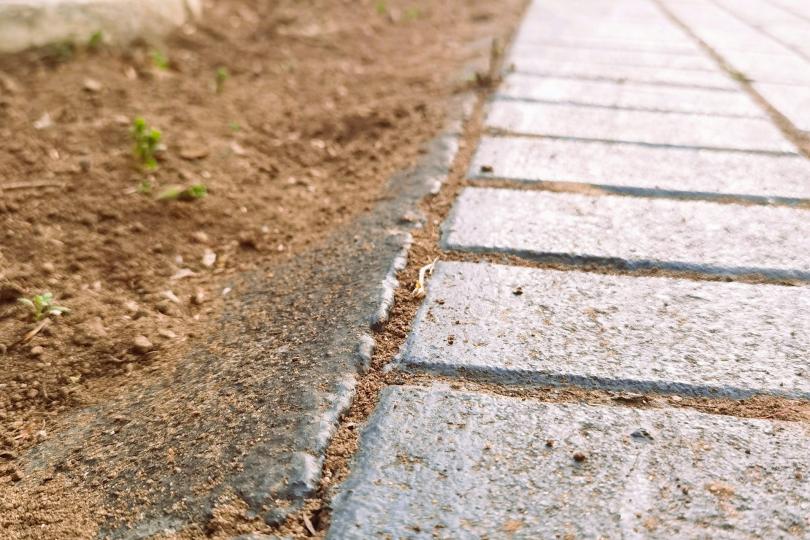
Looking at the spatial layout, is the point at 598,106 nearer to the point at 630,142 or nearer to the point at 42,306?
the point at 630,142

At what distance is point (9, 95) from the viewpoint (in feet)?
8.37

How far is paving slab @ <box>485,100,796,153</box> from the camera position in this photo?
97.3 inches

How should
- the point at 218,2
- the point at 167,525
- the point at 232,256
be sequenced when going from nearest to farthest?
the point at 167,525
the point at 232,256
the point at 218,2

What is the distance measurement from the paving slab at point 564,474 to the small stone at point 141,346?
58cm

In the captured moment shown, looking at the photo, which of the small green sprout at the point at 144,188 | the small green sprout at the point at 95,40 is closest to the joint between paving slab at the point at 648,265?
the small green sprout at the point at 144,188

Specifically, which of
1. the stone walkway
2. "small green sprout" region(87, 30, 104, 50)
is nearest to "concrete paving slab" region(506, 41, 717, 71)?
the stone walkway

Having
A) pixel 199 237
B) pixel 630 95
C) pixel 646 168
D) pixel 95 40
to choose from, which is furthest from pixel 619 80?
pixel 95 40

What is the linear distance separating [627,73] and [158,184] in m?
2.20

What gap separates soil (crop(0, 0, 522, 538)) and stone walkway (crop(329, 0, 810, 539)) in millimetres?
316

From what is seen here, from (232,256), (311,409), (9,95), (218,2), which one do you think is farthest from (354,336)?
(218,2)

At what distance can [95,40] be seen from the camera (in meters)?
2.98

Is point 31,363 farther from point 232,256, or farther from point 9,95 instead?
point 9,95

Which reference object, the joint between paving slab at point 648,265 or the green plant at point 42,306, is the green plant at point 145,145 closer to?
the green plant at point 42,306

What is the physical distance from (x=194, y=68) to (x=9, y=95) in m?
0.83
